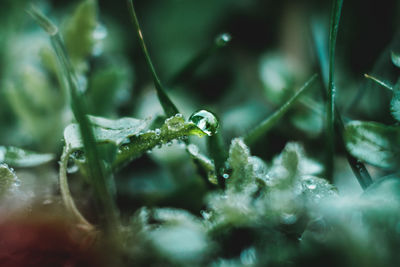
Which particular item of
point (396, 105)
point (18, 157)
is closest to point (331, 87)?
point (396, 105)

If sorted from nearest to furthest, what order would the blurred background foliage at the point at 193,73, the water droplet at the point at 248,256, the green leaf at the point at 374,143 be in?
the water droplet at the point at 248,256, the green leaf at the point at 374,143, the blurred background foliage at the point at 193,73

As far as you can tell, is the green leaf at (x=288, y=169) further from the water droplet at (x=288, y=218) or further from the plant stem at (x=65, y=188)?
the plant stem at (x=65, y=188)

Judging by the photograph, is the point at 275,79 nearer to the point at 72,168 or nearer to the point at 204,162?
the point at 204,162

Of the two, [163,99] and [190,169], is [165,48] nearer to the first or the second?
[190,169]

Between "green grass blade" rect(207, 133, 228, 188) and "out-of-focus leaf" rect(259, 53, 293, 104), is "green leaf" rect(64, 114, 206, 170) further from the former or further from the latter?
"out-of-focus leaf" rect(259, 53, 293, 104)

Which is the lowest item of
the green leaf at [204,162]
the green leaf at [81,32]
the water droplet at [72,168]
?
the green leaf at [204,162]

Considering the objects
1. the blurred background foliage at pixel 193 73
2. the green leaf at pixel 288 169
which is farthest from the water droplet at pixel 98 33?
the green leaf at pixel 288 169

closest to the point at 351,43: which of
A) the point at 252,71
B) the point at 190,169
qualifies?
Result: the point at 252,71
